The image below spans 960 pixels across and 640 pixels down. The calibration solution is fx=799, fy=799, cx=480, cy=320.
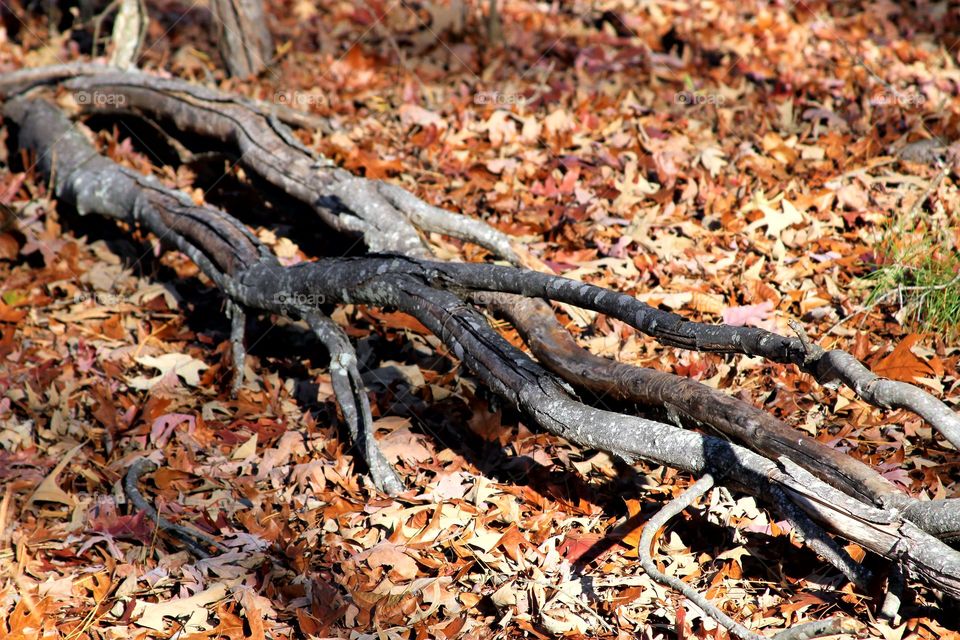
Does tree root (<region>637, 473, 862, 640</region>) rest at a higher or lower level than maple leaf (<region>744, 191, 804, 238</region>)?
lower

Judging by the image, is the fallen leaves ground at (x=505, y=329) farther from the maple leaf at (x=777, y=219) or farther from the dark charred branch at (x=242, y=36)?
the dark charred branch at (x=242, y=36)

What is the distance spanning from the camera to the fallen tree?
255 cm

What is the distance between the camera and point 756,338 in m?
2.71

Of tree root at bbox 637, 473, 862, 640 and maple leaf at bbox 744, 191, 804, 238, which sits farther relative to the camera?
maple leaf at bbox 744, 191, 804, 238

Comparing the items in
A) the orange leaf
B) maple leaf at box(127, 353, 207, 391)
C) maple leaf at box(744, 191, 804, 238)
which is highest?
maple leaf at box(744, 191, 804, 238)

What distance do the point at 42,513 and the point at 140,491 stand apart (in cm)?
43

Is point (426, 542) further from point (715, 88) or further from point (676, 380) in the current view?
point (715, 88)

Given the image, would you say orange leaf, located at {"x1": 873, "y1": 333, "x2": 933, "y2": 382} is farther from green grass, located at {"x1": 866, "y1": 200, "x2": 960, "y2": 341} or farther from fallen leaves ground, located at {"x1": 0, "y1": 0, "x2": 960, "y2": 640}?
green grass, located at {"x1": 866, "y1": 200, "x2": 960, "y2": 341}

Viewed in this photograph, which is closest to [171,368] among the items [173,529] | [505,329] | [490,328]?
[173,529]

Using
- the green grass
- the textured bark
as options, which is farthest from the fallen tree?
the green grass

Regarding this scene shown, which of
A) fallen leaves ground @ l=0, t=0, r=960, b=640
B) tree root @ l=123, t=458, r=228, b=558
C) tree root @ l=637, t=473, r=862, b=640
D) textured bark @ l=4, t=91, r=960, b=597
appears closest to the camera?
tree root @ l=637, t=473, r=862, b=640

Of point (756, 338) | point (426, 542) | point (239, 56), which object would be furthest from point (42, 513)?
point (239, 56)

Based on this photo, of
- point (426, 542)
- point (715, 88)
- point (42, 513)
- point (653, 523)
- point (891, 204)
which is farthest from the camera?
point (715, 88)

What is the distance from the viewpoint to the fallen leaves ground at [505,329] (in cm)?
318
